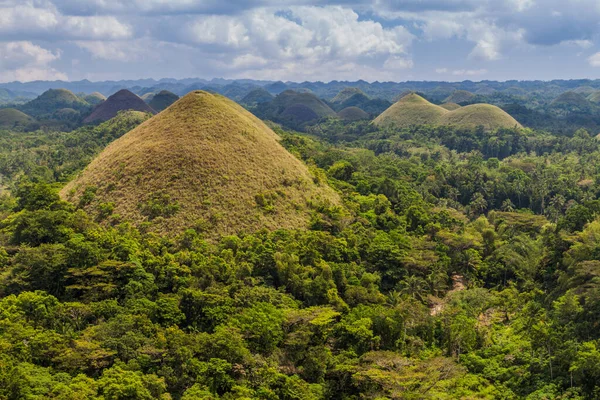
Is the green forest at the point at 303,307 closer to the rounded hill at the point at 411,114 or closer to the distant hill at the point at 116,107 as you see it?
the rounded hill at the point at 411,114

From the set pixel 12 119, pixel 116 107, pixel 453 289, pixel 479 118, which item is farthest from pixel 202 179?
pixel 12 119

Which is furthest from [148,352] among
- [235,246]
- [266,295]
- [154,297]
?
[235,246]

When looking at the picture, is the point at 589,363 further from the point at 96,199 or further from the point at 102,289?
the point at 96,199

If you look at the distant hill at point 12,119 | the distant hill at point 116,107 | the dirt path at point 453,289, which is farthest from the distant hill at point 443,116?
the distant hill at point 12,119

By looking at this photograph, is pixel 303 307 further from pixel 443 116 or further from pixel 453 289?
pixel 443 116

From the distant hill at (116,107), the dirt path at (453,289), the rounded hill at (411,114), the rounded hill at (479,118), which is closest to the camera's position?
the dirt path at (453,289)

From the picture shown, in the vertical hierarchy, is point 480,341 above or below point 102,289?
below
